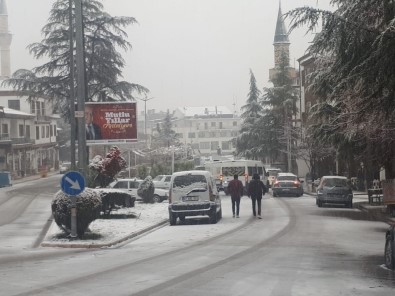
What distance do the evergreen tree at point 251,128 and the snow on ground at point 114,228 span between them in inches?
2014

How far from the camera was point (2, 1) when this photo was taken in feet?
386

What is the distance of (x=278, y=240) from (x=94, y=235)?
536 centimetres

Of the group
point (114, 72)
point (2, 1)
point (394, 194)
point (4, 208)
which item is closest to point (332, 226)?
point (394, 194)

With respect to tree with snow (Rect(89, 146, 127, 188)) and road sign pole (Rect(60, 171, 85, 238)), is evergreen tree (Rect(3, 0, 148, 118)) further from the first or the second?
road sign pole (Rect(60, 171, 85, 238))

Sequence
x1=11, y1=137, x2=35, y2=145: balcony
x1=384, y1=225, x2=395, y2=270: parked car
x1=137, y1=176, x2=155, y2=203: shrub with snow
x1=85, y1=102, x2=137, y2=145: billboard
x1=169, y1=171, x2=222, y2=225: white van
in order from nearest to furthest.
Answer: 1. x1=384, y1=225, x2=395, y2=270: parked car
2. x1=169, y1=171, x2=222, y2=225: white van
3. x1=85, y1=102, x2=137, y2=145: billboard
4. x1=137, y1=176, x2=155, y2=203: shrub with snow
5. x1=11, y1=137, x2=35, y2=145: balcony

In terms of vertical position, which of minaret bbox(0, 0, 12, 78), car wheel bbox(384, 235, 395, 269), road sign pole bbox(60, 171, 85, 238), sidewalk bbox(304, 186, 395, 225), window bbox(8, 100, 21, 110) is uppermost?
minaret bbox(0, 0, 12, 78)

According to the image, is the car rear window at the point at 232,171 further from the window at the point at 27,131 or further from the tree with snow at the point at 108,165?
the window at the point at 27,131

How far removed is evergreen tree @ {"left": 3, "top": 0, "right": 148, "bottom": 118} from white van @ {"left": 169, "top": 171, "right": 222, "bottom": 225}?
59.0ft

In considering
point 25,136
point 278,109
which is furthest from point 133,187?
point 278,109

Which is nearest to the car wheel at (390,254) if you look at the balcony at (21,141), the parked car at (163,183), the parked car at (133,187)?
the parked car at (133,187)

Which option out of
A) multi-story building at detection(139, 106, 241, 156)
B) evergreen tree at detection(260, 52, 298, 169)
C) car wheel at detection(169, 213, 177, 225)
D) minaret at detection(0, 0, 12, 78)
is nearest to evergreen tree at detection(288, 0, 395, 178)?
car wheel at detection(169, 213, 177, 225)

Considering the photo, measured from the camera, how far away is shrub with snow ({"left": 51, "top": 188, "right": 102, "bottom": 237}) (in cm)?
1773

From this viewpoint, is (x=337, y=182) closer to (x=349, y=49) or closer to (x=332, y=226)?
(x=332, y=226)

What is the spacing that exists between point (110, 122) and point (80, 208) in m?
11.2
